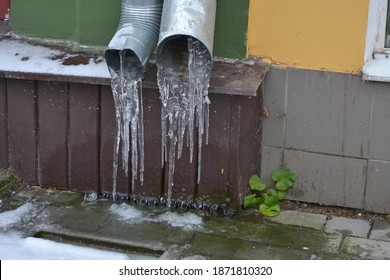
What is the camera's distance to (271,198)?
5820 mm

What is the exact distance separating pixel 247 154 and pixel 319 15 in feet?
3.32

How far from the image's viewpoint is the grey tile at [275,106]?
5.73 meters

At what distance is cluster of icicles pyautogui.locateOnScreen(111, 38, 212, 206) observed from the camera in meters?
5.34

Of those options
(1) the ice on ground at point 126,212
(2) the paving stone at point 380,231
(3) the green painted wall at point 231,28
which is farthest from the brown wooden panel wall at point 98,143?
(2) the paving stone at point 380,231

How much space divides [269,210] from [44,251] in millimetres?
1533

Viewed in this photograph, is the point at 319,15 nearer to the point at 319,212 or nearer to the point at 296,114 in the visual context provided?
the point at 296,114

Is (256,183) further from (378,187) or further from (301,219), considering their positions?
(378,187)

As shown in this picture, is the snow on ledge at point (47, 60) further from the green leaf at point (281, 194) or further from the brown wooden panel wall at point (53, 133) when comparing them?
the green leaf at point (281, 194)

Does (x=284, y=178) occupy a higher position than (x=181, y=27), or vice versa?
(x=181, y=27)

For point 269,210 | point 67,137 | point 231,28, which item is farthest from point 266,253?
point 67,137

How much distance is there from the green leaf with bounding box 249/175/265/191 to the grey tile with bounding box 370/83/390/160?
76 centimetres

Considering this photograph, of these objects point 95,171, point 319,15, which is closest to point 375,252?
point 319,15

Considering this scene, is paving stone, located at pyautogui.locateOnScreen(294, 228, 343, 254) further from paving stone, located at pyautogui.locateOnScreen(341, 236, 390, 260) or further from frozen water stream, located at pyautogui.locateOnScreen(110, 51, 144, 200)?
frozen water stream, located at pyautogui.locateOnScreen(110, 51, 144, 200)

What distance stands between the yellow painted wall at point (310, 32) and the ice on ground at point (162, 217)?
45.2 inches
